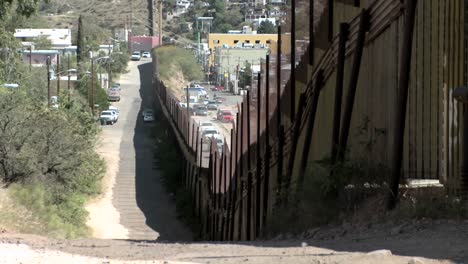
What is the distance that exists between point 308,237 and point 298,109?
16.9 feet

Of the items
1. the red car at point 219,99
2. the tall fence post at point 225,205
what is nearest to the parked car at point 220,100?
the red car at point 219,99

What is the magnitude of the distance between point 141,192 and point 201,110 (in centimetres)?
2698

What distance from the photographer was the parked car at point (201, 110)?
71.6 meters

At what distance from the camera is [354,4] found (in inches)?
555

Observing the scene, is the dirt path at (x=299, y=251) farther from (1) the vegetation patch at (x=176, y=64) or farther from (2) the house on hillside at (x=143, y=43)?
(2) the house on hillside at (x=143, y=43)

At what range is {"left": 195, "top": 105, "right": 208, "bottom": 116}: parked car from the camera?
7156cm

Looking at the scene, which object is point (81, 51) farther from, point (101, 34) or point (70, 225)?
point (70, 225)

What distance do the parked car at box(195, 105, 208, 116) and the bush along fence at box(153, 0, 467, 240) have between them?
49.8 m

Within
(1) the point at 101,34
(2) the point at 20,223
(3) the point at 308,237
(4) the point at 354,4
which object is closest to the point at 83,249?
(3) the point at 308,237

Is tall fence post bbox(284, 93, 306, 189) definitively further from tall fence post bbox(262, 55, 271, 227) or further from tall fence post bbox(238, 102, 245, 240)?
tall fence post bbox(238, 102, 245, 240)

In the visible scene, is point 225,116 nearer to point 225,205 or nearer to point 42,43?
point 225,205

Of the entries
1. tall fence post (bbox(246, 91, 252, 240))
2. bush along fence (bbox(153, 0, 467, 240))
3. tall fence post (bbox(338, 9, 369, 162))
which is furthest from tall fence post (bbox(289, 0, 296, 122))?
tall fence post (bbox(338, 9, 369, 162))

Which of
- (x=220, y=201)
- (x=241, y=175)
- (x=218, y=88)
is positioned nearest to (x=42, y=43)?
(x=218, y=88)

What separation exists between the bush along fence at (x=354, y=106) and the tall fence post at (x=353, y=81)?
13mm
